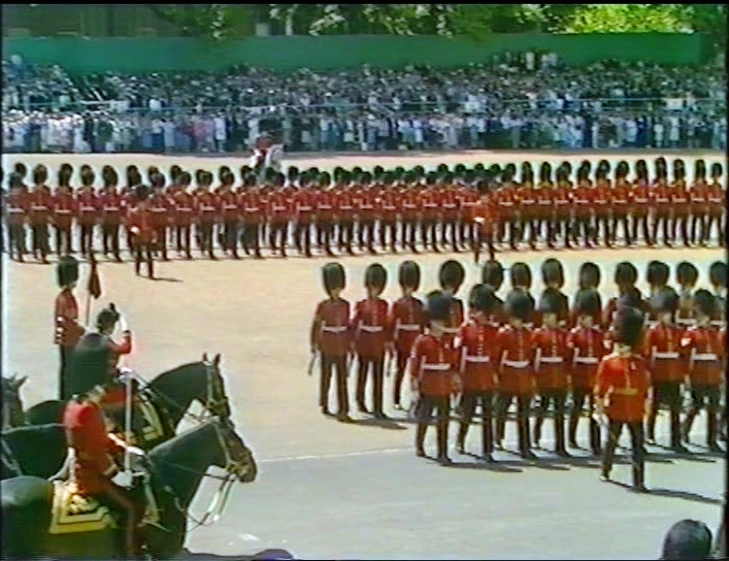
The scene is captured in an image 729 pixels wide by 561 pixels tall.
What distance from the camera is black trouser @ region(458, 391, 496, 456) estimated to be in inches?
311

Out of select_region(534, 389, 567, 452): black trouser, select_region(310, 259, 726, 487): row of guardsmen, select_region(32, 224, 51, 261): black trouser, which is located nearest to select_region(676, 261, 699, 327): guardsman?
select_region(310, 259, 726, 487): row of guardsmen

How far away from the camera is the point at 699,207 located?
14953mm

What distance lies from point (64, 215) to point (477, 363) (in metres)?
6.66

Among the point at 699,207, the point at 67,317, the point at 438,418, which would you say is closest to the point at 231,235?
the point at 699,207

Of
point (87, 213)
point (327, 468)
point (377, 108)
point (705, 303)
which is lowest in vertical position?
point (327, 468)

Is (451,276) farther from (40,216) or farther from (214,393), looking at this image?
(40,216)

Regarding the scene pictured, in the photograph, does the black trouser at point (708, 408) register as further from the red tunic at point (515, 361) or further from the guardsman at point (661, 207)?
the guardsman at point (661, 207)

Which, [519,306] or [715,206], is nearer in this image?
[519,306]

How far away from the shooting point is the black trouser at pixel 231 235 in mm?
14539

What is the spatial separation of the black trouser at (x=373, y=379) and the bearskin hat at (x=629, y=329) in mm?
1635

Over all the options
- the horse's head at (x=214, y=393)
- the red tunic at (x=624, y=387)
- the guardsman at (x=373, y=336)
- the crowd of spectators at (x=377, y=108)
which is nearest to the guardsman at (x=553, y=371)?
the red tunic at (x=624, y=387)

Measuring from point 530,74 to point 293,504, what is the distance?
7825 mm

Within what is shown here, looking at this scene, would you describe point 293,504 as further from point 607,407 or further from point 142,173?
point 142,173

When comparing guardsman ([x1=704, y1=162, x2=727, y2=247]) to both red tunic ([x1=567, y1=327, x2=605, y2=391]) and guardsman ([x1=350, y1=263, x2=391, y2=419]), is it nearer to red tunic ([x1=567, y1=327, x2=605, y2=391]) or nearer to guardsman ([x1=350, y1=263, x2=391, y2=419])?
guardsman ([x1=350, y1=263, x2=391, y2=419])
